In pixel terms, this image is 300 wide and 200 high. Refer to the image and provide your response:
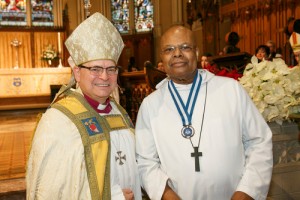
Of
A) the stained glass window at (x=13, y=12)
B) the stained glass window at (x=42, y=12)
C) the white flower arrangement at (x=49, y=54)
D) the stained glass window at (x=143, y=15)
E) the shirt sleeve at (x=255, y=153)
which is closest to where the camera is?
the shirt sleeve at (x=255, y=153)

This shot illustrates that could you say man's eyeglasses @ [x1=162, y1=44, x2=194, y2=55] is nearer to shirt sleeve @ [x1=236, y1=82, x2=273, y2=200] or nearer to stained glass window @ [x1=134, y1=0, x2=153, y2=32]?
shirt sleeve @ [x1=236, y1=82, x2=273, y2=200]

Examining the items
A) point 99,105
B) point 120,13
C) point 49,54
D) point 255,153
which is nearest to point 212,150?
point 255,153

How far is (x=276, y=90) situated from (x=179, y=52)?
0.92 metres

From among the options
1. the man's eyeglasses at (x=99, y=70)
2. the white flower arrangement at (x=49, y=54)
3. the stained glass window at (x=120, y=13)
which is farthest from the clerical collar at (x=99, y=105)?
the stained glass window at (x=120, y=13)

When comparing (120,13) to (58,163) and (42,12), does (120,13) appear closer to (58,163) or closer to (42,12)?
(42,12)

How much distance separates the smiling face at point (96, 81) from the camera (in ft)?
6.48

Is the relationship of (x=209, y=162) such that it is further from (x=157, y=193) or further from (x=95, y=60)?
(x=95, y=60)

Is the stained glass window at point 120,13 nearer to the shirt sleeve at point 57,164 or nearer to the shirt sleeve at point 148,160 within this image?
the shirt sleeve at point 148,160

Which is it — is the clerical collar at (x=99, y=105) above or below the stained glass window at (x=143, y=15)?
below

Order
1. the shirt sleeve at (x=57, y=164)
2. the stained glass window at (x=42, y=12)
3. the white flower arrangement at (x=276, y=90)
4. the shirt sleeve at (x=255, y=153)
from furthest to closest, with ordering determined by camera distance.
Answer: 1. the stained glass window at (x=42, y=12)
2. the white flower arrangement at (x=276, y=90)
3. the shirt sleeve at (x=255, y=153)
4. the shirt sleeve at (x=57, y=164)

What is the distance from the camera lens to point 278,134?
2527mm

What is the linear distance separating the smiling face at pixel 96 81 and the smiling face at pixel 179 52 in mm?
321

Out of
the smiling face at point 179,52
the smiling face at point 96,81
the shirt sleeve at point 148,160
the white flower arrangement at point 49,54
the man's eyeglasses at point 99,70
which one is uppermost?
the white flower arrangement at point 49,54

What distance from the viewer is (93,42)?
6.61 feet
